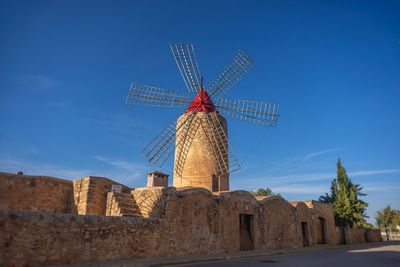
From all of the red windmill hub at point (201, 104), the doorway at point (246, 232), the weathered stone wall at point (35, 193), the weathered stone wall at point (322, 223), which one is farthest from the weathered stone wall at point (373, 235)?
the weathered stone wall at point (35, 193)

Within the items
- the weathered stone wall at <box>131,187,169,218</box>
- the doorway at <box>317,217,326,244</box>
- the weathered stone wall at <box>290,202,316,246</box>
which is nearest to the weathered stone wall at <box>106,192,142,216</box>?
the weathered stone wall at <box>131,187,169,218</box>

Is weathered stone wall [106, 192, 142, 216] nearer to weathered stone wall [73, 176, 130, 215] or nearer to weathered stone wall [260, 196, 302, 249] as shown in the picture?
weathered stone wall [73, 176, 130, 215]

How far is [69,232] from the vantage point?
7.13 metres

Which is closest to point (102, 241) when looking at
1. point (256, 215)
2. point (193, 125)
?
point (256, 215)

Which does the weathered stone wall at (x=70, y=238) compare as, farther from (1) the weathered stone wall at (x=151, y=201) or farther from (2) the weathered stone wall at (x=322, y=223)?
(2) the weathered stone wall at (x=322, y=223)

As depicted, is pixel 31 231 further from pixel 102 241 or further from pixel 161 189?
pixel 161 189

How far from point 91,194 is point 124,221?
3.35m

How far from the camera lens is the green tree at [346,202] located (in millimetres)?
24609

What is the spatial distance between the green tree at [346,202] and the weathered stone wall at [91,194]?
Result: 20578 millimetres

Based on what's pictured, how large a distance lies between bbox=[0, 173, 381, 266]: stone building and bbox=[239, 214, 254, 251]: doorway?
2cm

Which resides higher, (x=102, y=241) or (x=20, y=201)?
(x=20, y=201)

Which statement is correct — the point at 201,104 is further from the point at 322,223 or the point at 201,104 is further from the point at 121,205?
the point at 322,223

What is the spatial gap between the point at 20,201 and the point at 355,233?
77.4 ft

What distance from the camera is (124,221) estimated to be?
845 cm
